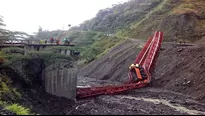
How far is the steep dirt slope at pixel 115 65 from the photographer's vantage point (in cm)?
4686

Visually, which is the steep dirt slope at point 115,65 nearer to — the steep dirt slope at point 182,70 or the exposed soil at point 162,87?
the exposed soil at point 162,87

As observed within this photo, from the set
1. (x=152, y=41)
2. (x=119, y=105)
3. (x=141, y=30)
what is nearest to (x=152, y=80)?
(x=152, y=41)

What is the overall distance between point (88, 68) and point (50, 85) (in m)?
25.5

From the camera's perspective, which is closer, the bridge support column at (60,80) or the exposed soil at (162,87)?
the exposed soil at (162,87)

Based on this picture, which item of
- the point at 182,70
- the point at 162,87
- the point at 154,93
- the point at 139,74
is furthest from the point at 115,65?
the point at 154,93

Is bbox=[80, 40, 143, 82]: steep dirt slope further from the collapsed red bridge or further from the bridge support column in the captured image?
the bridge support column

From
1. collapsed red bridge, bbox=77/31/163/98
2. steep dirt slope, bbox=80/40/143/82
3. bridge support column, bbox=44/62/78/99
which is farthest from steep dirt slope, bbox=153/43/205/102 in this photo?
bridge support column, bbox=44/62/78/99

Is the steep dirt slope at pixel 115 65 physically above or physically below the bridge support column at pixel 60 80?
below

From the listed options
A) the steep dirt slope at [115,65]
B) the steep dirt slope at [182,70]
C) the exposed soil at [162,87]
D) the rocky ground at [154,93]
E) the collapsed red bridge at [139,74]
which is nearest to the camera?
the rocky ground at [154,93]

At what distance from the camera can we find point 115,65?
48938 mm

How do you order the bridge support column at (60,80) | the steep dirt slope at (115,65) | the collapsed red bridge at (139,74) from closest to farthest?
the bridge support column at (60,80)
the collapsed red bridge at (139,74)
the steep dirt slope at (115,65)

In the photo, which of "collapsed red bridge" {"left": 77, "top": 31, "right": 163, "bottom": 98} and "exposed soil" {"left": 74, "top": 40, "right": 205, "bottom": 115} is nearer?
"exposed soil" {"left": 74, "top": 40, "right": 205, "bottom": 115}

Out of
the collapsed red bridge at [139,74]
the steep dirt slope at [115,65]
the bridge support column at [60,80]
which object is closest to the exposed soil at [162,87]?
the steep dirt slope at [115,65]

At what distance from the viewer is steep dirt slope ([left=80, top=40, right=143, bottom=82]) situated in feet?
154
